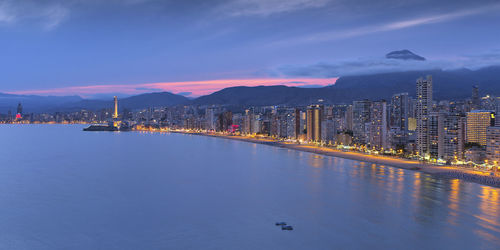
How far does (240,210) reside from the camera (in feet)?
63.9

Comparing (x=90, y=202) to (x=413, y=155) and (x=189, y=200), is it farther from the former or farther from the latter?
(x=413, y=155)

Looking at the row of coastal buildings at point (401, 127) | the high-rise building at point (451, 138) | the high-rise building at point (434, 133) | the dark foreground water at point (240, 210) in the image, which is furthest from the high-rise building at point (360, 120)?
the dark foreground water at point (240, 210)

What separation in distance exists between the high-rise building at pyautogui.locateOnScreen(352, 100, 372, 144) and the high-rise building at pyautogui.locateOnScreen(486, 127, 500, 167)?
2005cm

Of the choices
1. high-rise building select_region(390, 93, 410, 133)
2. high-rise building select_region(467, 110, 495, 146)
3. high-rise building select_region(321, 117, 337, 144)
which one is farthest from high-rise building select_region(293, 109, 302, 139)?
high-rise building select_region(467, 110, 495, 146)

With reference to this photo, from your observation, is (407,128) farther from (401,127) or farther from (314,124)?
(314,124)

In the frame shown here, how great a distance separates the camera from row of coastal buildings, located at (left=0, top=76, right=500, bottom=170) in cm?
3844

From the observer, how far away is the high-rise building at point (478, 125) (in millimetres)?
44716

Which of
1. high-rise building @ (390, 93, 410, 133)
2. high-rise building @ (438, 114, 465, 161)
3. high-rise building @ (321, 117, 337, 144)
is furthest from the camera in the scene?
high-rise building @ (390, 93, 410, 133)

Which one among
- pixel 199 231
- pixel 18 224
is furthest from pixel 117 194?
pixel 199 231

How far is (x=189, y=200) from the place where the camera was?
21719mm

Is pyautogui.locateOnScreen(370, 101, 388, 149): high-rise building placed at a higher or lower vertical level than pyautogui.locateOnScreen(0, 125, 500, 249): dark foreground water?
higher

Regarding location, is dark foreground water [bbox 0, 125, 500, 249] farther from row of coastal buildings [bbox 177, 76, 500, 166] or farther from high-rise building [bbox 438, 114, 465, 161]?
row of coastal buildings [bbox 177, 76, 500, 166]

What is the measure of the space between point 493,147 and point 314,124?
4102cm

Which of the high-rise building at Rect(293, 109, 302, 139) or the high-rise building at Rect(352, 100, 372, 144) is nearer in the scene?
the high-rise building at Rect(352, 100, 372, 144)
